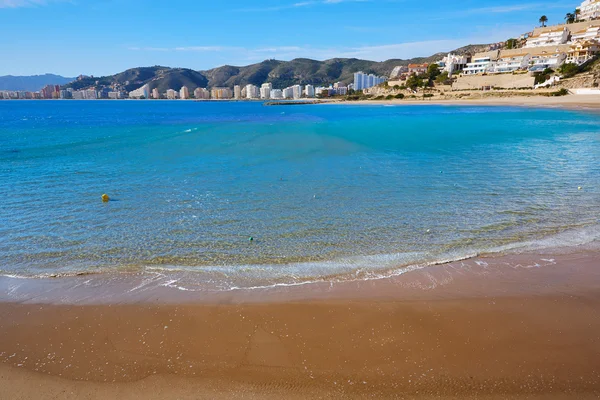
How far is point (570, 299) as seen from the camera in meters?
7.01

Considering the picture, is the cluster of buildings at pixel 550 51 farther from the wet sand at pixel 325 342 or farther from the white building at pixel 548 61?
the wet sand at pixel 325 342

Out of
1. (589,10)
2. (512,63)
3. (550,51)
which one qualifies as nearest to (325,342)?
(512,63)

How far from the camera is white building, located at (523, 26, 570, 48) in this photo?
11406 cm

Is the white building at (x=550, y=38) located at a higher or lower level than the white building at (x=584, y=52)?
higher

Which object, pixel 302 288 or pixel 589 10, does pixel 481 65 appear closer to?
pixel 589 10

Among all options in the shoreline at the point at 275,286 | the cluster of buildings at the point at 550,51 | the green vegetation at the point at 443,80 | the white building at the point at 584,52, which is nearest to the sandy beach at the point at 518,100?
the green vegetation at the point at 443,80

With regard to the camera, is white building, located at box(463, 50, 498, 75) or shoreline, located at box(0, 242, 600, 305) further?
white building, located at box(463, 50, 498, 75)

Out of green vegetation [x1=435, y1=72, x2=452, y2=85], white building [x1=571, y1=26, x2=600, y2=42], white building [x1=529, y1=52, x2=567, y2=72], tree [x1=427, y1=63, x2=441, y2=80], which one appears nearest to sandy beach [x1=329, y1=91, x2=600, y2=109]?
green vegetation [x1=435, y1=72, x2=452, y2=85]

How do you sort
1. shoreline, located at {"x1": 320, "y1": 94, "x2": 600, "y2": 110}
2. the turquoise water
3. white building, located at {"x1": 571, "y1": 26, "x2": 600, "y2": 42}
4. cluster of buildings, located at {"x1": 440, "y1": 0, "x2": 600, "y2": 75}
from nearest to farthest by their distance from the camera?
1. the turquoise water
2. shoreline, located at {"x1": 320, "y1": 94, "x2": 600, "y2": 110}
3. cluster of buildings, located at {"x1": 440, "y1": 0, "x2": 600, "y2": 75}
4. white building, located at {"x1": 571, "y1": 26, "x2": 600, "y2": 42}

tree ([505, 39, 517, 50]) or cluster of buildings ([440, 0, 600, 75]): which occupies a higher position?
tree ([505, 39, 517, 50])

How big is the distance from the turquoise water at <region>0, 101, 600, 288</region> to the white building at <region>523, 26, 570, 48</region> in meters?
113

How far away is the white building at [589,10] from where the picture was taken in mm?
124438

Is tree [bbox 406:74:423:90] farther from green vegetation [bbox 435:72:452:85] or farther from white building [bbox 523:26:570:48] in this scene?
white building [bbox 523:26:570:48]

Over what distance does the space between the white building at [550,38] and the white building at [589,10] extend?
16.9 m
